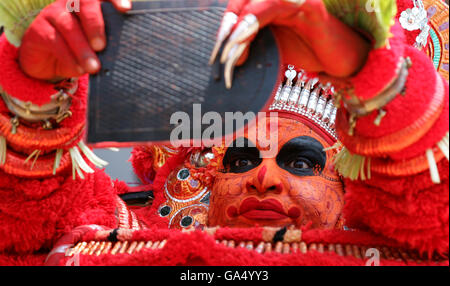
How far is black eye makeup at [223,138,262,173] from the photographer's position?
1.92m

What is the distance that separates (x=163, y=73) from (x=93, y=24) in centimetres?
20

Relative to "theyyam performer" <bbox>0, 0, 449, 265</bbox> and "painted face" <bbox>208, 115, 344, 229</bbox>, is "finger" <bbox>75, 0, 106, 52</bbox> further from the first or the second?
"painted face" <bbox>208, 115, 344, 229</bbox>

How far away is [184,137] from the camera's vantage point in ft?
4.10

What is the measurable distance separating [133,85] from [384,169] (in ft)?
2.11

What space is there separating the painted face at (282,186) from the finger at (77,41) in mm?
737

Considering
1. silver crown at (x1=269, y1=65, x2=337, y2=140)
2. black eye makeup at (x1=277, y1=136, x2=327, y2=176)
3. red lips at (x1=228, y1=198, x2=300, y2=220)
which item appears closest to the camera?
red lips at (x1=228, y1=198, x2=300, y2=220)

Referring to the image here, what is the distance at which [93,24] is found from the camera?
4.25ft

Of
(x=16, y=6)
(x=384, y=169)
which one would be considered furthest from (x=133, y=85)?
(x=384, y=169)

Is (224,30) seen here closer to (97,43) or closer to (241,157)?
(97,43)

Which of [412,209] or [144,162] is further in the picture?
[144,162]

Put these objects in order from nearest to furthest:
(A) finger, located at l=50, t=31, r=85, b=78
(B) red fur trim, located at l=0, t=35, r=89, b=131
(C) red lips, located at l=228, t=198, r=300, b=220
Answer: (A) finger, located at l=50, t=31, r=85, b=78 < (B) red fur trim, located at l=0, t=35, r=89, b=131 < (C) red lips, located at l=228, t=198, r=300, b=220

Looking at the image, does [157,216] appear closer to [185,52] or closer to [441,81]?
[185,52]
